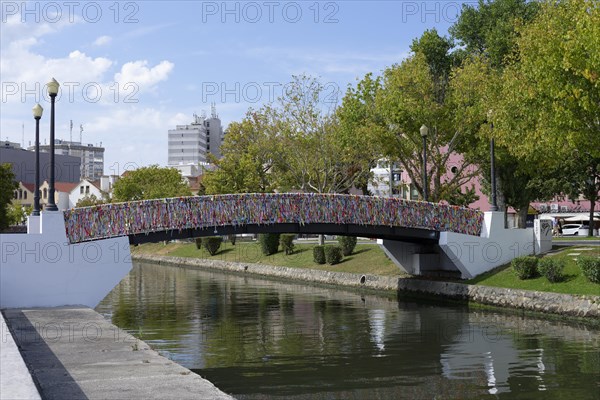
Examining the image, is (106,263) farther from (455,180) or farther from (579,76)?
(455,180)

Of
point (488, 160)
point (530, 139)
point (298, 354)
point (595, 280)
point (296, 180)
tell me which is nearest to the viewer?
point (298, 354)

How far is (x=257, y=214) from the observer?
→ 35.1m

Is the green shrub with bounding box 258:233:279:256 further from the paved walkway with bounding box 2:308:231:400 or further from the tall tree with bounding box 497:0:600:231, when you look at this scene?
the paved walkway with bounding box 2:308:231:400

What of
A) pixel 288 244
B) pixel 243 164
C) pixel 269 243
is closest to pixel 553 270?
pixel 288 244

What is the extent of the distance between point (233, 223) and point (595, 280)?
14.9 metres

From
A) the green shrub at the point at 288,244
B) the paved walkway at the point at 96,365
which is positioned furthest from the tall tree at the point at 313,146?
the paved walkway at the point at 96,365

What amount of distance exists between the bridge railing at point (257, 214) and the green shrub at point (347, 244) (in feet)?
49.3

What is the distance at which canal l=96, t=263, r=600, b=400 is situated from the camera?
1933cm

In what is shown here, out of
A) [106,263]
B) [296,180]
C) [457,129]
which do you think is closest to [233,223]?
[106,263]

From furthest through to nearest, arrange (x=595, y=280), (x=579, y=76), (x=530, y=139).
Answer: (x=530, y=139), (x=579, y=76), (x=595, y=280)

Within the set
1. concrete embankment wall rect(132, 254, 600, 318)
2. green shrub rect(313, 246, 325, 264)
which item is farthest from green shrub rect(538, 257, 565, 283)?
green shrub rect(313, 246, 325, 264)

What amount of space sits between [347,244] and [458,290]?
16902 millimetres

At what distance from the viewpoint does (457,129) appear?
4775 cm

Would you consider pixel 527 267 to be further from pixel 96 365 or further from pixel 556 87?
pixel 96 365
